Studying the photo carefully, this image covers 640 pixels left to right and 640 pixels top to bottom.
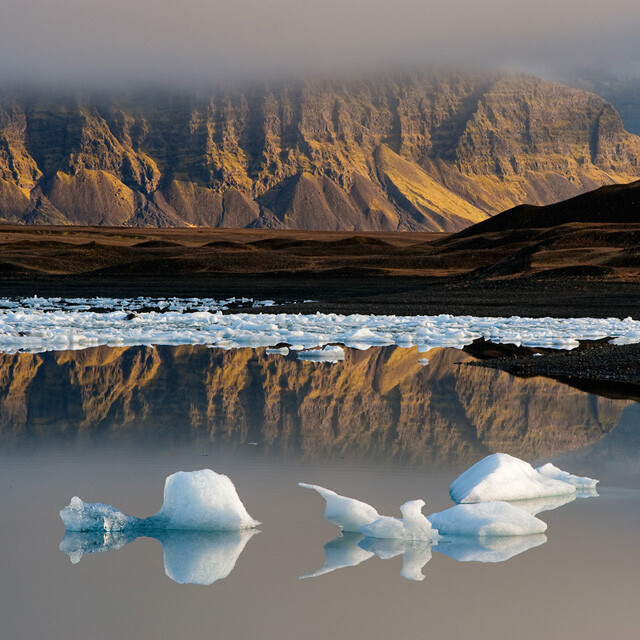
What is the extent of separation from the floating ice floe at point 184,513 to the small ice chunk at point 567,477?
8.61 feet

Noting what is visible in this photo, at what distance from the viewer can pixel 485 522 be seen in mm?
Answer: 6250

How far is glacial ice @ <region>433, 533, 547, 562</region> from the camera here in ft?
19.4

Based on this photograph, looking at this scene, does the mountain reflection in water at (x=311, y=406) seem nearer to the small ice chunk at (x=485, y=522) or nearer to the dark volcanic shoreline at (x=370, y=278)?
the small ice chunk at (x=485, y=522)

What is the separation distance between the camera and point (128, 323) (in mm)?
26250

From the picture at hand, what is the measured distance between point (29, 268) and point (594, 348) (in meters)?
56.1

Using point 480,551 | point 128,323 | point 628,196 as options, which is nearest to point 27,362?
point 128,323

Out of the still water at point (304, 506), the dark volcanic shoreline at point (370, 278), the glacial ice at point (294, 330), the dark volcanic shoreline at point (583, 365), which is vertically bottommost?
the dark volcanic shoreline at point (370, 278)

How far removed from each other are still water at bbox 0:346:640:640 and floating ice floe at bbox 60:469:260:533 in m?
0.12

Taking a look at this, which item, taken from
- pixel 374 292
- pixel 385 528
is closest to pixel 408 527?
pixel 385 528

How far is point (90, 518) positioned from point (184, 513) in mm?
591

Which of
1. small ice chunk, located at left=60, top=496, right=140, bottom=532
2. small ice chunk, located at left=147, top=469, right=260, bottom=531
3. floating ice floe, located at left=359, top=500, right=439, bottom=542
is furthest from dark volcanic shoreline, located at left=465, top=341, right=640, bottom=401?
small ice chunk, located at left=60, top=496, right=140, bottom=532

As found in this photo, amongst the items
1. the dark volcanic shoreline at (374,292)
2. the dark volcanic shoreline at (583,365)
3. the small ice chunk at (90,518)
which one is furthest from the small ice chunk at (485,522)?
the dark volcanic shoreline at (374,292)

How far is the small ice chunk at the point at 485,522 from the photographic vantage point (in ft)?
20.5

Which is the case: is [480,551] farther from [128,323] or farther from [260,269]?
[260,269]
